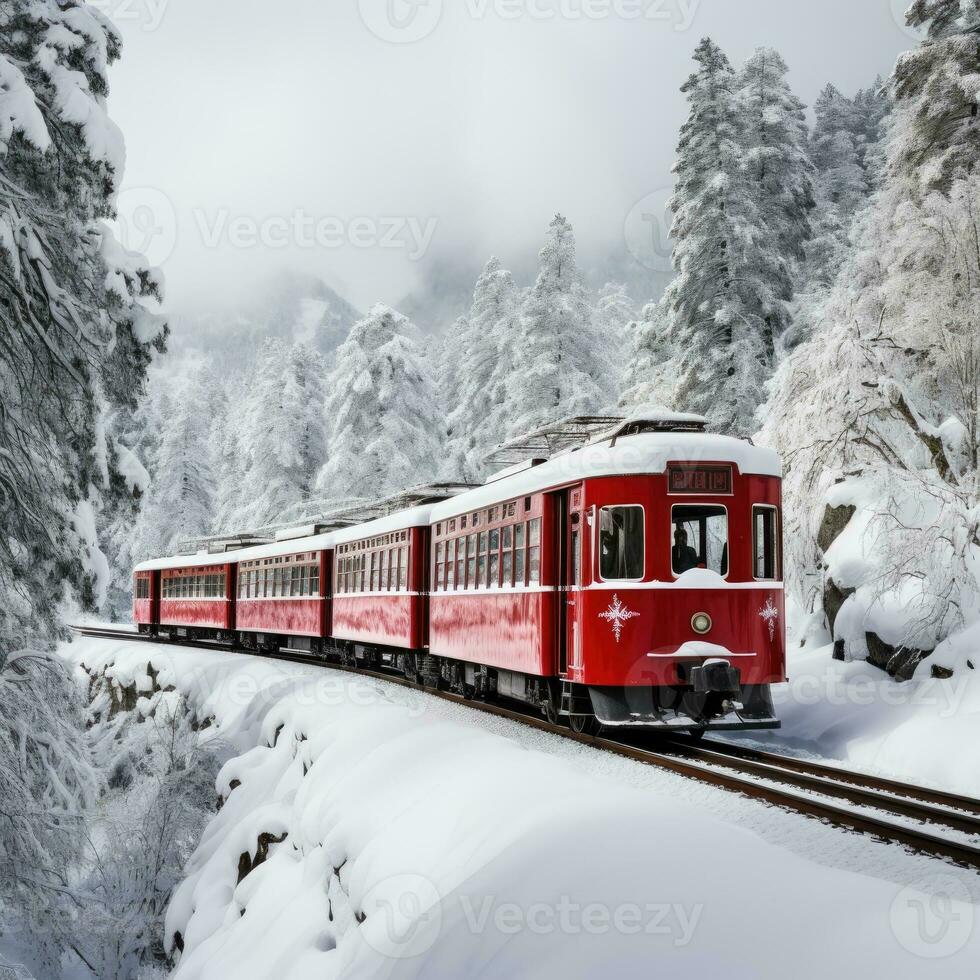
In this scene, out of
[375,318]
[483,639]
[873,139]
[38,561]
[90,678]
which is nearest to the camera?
[38,561]

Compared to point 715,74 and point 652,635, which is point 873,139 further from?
point 652,635

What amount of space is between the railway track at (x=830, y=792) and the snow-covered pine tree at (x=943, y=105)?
13.3 m

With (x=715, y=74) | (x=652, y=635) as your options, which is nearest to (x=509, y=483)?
(x=652, y=635)

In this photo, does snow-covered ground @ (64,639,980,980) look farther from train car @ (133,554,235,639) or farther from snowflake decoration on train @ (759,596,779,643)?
train car @ (133,554,235,639)

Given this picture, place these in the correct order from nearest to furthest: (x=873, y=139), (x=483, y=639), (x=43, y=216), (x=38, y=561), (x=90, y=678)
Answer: (x=43, y=216) → (x=38, y=561) → (x=483, y=639) → (x=90, y=678) → (x=873, y=139)

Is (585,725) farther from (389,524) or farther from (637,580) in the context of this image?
(389,524)

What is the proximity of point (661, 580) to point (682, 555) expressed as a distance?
41 centimetres

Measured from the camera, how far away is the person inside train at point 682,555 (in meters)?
9.96

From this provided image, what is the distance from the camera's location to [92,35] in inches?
420

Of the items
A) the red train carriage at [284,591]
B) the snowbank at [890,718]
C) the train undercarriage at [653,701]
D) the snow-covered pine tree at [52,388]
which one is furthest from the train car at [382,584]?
the snow-covered pine tree at [52,388]

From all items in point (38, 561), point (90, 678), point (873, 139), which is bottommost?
point (90, 678)

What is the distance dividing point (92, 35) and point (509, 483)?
6702 millimetres

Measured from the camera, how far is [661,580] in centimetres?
978

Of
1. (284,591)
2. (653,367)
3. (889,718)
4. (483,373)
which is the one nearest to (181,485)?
(483,373)
